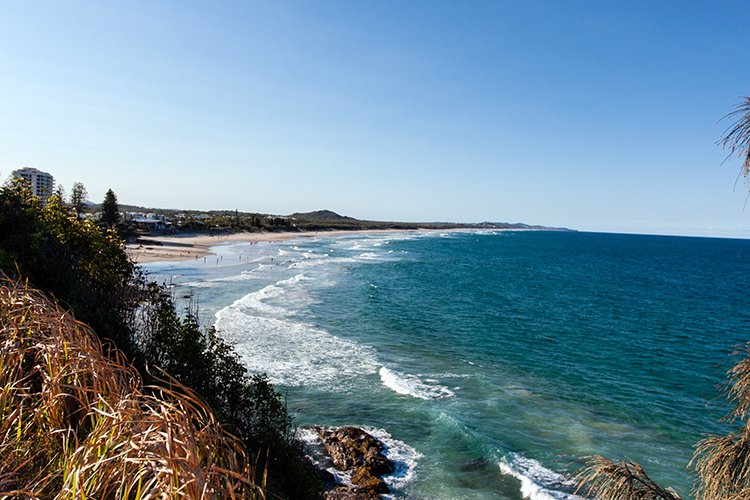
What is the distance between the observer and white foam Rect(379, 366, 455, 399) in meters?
22.2

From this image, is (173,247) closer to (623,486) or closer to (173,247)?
(173,247)

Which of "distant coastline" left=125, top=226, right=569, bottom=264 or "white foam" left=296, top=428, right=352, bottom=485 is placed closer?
"white foam" left=296, top=428, right=352, bottom=485

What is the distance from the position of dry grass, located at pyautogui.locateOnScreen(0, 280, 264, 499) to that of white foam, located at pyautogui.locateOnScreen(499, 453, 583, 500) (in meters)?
14.4

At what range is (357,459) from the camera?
16.0 meters

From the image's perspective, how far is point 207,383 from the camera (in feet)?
47.0

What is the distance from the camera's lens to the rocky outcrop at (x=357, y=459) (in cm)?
1420

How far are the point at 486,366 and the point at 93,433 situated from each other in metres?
26.6

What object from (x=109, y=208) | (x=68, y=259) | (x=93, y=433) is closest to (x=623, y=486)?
(x=93, y=433)

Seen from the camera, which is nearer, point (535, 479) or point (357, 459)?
point (535, 479)

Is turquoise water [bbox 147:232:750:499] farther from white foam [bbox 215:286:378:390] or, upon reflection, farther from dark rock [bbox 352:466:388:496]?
dark rock [bbox 352:466:388:496]

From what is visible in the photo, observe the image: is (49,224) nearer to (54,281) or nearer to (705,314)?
(54,281)

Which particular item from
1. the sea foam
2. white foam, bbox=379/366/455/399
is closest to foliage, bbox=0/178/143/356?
the sea foam

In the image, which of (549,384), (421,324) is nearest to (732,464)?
(549,384)

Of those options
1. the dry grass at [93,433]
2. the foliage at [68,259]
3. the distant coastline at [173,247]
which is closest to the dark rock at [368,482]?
the foliage at [68,259]
